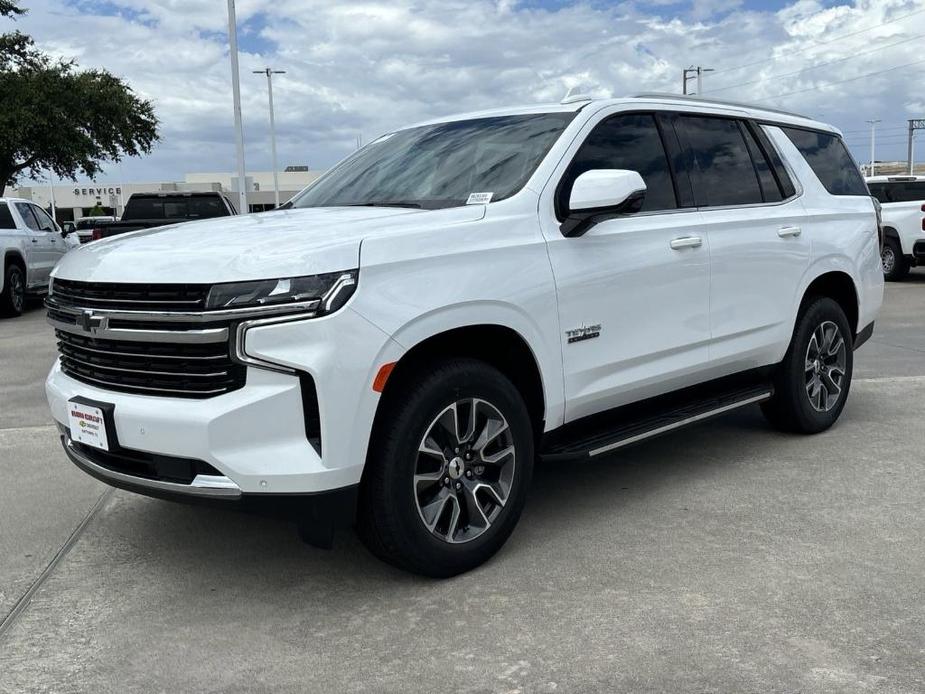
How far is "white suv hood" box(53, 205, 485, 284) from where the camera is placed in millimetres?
3182

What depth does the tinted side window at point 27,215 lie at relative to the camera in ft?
49.8

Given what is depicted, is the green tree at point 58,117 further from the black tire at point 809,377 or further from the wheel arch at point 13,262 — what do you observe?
the black tire at point 809,377

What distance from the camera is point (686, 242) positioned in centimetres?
457

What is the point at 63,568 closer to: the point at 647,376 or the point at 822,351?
the point at 647,376

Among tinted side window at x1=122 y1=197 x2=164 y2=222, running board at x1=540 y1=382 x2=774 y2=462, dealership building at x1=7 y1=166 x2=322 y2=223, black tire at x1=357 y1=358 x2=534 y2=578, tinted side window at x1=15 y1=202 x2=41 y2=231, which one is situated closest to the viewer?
black tire at x1=357 y1=358 x2=534 y2=578

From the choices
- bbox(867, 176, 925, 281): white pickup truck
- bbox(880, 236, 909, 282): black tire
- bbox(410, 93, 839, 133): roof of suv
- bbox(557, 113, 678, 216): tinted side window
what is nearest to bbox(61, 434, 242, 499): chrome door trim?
bbox(557, 113, 678, 216): tinted side window

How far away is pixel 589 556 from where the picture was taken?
3936 millimetres

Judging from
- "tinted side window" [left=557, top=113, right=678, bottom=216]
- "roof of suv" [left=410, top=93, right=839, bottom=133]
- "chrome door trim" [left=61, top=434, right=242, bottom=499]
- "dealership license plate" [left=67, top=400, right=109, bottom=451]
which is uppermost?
"roof of suv" [left=410, top=93, right=839, bottom=133]

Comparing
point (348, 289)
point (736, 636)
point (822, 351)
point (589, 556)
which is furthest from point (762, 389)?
point (348, 289)

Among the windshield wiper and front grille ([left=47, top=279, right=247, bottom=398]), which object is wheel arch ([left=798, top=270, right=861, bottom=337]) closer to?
the windshield wiper

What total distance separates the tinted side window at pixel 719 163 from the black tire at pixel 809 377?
0.85 meters

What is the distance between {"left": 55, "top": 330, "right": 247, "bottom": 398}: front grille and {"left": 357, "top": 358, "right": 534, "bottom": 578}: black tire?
1.93ft

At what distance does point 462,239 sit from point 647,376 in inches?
51.1

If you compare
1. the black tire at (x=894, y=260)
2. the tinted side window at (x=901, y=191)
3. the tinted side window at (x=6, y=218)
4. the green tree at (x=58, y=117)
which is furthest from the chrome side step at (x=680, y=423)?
the green tree at (x=58, y=117)
